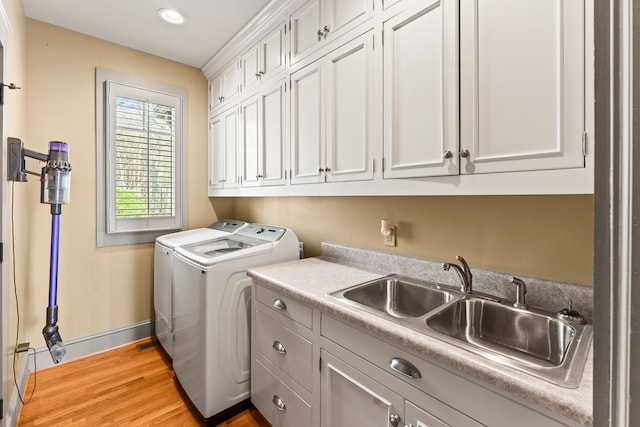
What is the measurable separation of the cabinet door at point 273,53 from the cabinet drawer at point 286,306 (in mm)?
1421

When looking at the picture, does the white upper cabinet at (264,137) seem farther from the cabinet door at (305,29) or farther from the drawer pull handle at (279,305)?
the drawer pull handle at (279,305)

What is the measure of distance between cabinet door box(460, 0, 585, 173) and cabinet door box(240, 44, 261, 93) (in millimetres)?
1522

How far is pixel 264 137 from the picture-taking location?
2.13 metres

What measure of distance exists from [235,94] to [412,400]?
245 centimetres

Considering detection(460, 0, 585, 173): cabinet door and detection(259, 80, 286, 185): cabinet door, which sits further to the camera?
detection(259, 80, 286, 185): cabinet door

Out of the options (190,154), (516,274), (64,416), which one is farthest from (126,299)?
(516,274)

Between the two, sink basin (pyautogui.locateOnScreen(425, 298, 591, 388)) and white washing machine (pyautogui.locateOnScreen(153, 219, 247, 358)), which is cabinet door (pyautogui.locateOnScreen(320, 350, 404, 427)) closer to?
sink basin (pyautogui.locateOnScreen(425, 298, 591, 388))

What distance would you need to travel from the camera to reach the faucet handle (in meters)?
1.14

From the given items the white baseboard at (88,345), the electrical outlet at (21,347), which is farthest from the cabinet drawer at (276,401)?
the electrical outlet at (21,347)

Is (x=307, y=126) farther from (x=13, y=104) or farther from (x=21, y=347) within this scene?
(x=21, y=347)

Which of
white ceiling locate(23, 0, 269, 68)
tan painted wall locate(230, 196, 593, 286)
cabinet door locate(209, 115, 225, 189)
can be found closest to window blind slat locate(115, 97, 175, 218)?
cabinet door locate(209, 115, 225, 189)

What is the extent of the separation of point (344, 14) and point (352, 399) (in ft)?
5.89

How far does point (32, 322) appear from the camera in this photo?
2158 millimetres

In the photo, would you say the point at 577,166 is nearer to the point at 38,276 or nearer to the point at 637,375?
the point at 637,375
